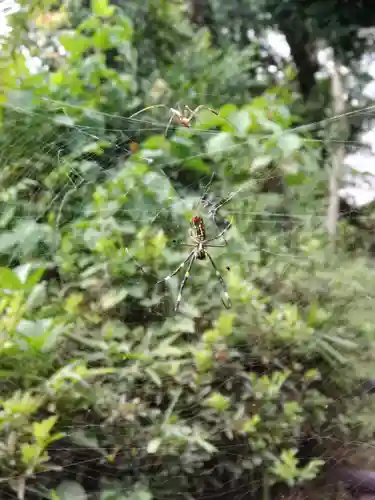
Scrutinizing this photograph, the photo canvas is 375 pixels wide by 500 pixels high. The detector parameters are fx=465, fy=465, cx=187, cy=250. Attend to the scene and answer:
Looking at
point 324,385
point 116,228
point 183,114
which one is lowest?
point 324,385

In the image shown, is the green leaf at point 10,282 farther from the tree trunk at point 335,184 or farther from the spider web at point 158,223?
the tree trunk at point 335,184

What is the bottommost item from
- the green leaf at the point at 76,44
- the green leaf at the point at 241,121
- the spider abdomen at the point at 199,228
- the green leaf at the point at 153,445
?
the green leaf at the point at 153,445

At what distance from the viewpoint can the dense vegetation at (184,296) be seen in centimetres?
62

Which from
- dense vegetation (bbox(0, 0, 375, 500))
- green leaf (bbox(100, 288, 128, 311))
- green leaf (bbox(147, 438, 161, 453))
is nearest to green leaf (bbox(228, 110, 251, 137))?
dense vegetation (bbox(0, 0, 375, 500))

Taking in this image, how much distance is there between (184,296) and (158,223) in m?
0.11

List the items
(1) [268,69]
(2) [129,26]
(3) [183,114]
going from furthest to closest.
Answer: (1) [268,69]
(2) [129,26]
(3) [183,114]

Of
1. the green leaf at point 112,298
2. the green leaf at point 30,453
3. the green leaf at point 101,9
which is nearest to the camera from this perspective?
the green leaf at point 30,453

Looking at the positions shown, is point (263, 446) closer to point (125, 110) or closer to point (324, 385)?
point (324, 385)

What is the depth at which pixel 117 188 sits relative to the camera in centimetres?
69

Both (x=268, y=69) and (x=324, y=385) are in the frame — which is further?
(x=268, y=69)

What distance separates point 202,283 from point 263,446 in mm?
245

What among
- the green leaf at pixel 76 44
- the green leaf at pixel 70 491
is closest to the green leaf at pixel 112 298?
the green leaf at pixel 70 491

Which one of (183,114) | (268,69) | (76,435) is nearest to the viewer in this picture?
(76,435)

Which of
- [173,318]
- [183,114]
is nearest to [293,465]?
[173,318]
